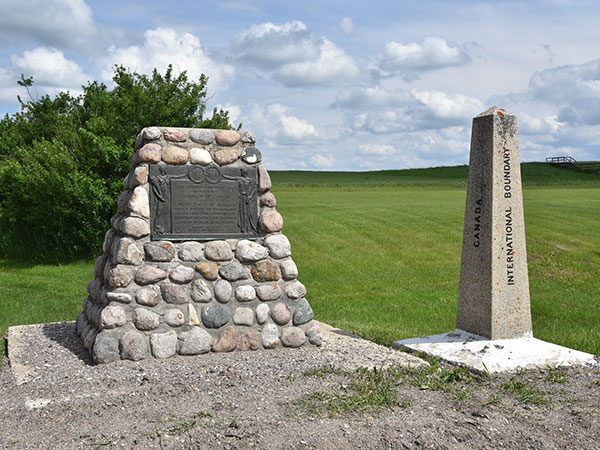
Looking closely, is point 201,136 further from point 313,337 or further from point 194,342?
point 313,337

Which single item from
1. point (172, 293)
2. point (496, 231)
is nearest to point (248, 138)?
point (172, 293)

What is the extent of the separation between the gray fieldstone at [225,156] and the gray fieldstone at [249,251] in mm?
907

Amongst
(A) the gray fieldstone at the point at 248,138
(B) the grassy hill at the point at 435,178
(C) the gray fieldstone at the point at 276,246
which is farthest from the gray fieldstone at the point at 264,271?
(B) the grassy hill at the point at 435,178

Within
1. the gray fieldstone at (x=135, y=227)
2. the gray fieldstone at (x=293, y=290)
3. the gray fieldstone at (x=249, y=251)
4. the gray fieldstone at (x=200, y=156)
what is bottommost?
the gray fieldstone at (x=293, y=290)

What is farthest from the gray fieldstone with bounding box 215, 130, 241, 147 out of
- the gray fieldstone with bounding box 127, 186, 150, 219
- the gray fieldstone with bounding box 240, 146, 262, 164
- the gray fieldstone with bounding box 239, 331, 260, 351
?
the gray fieldstone with bounding box 239, 331, 260, 351

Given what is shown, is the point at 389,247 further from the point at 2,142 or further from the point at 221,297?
the point at 2,142

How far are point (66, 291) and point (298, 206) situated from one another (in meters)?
13.3

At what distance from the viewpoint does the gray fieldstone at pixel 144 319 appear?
6.23 m

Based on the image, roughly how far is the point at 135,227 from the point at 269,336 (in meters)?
1.89

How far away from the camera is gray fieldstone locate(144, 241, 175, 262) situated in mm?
6328

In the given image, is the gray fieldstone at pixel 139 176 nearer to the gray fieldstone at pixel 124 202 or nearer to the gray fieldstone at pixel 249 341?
the gray fieldstone at pixel 124 202

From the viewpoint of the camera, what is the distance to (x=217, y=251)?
21.4ft

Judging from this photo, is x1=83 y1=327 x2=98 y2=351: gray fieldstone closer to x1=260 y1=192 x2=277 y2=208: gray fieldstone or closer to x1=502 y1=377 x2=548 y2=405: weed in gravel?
x1=260 y1=192 x2=277 y2=208: gray fieldstone

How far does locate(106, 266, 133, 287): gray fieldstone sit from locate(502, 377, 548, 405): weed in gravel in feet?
12.6
